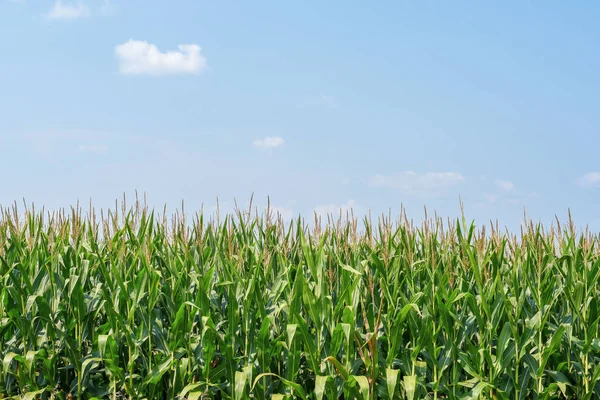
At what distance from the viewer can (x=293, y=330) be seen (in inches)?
196

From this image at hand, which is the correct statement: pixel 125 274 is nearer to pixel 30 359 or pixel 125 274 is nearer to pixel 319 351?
pixel 30 359

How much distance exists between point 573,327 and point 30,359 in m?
4.78

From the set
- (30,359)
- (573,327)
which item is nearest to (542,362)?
(573,327)

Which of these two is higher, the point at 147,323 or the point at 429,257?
the point at 429,257

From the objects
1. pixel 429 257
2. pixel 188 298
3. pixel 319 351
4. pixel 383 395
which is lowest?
pixel 383 395

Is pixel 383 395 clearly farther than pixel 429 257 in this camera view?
No

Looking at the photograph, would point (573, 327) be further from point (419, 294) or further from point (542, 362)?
point (419, 294)

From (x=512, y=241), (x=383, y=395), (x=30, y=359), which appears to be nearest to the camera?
(x=383, y=395)

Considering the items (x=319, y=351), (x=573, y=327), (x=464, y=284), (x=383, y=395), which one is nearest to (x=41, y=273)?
(x=319, y=351)

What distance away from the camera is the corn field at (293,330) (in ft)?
16.8

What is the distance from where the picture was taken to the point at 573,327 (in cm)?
576

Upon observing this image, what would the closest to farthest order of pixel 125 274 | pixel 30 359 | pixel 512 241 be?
pixel 30 359 < pixel 125 274 < pixel 512 241

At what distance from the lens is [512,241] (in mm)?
6980

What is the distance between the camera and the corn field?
201 inches
